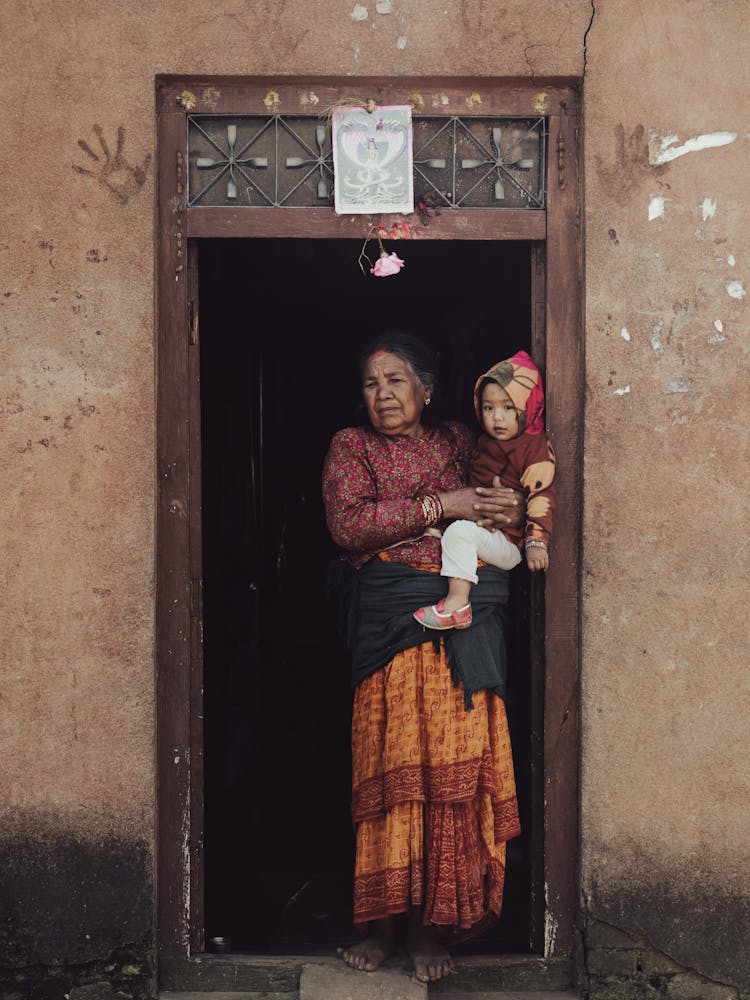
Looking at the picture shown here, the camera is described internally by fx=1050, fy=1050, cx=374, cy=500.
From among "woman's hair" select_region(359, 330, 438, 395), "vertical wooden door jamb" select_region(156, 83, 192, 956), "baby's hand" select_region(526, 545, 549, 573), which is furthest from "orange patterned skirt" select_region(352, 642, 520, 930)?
"woman's hair" select_region(359, 330, 438, 395)

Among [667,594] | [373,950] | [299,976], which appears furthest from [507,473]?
[299,976]

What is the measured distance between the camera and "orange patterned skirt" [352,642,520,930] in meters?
3.32

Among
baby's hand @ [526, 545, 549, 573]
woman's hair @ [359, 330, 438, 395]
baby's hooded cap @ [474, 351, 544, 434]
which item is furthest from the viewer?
woman's hair @ [359, 330, 438, 395]

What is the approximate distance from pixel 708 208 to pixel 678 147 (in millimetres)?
213

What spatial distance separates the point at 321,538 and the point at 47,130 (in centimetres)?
423

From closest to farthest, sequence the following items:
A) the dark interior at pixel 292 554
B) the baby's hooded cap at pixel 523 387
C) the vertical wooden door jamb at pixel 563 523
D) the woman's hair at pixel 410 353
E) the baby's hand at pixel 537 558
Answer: the baby's hand at pixel 537 558, the baby's hooded cap at pixel 523 387, the vertical wooden door jamb at pixel 563 523, the woman's hair at pixel 410 353, the dark interior at pixel 292 554

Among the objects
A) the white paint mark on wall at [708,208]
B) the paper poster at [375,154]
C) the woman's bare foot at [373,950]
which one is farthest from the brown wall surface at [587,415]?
the woman's bare foot at [373,950]

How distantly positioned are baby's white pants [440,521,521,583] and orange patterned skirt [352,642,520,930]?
289 mm

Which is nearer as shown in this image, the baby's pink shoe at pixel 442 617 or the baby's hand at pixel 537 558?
the baby's hand at pixel 537 558

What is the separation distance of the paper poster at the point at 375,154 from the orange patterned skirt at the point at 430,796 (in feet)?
4.78

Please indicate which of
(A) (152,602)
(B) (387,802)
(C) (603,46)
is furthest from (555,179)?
(B) (387,802)

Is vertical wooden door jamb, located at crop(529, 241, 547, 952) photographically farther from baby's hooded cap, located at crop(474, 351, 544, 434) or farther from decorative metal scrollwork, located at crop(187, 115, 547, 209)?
decorative metal scrollwork, located at crop(187, 115, 547, 209)

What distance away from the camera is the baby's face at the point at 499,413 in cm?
329

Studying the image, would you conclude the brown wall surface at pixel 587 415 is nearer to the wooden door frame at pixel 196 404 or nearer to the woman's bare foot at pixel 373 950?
the wooden door frame at pixel 196 404
